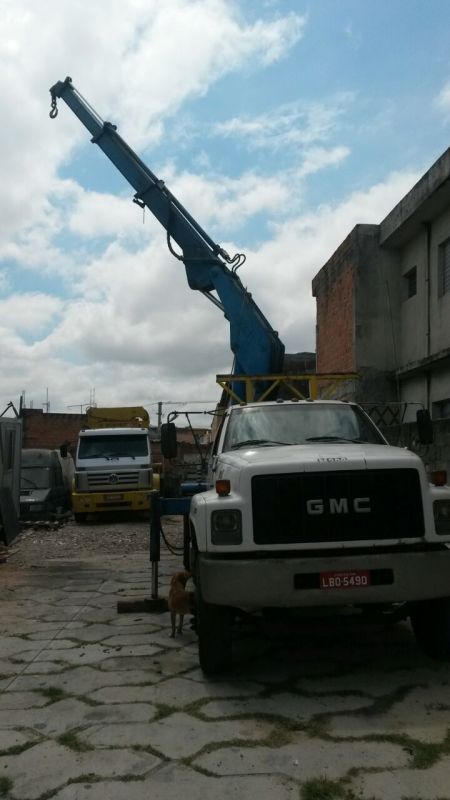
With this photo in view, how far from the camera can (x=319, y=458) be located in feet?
15.7

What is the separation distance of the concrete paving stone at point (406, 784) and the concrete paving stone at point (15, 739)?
66.9 inches

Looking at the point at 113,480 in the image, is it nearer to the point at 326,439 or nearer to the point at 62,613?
the point at 62,613

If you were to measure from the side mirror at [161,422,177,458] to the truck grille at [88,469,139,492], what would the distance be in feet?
31.1

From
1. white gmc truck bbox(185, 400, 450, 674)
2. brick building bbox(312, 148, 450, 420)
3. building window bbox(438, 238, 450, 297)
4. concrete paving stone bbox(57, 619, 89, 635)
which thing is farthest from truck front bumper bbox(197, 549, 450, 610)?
building window bbox(438, 238, 450, 297)

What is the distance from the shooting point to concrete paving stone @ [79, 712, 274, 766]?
3678mm

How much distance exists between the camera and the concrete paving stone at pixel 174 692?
14.4ft

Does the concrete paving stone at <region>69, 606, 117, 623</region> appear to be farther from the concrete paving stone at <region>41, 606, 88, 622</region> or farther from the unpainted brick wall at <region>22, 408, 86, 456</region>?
the unpainted brick wall at <region>22, 408, 86, 456</region>

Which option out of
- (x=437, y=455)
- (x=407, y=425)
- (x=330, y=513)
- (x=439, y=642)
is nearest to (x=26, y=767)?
(x=330, y=513)

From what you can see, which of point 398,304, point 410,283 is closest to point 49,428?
point 398,304

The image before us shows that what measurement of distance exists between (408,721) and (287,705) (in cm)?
70

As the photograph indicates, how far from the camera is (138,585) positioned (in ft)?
27.1

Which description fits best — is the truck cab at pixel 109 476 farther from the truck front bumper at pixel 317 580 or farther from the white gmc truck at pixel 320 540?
the truck front bumper at pixel 317 580

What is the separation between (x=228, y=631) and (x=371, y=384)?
1181 cm

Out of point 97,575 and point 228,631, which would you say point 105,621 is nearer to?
point 228,631
